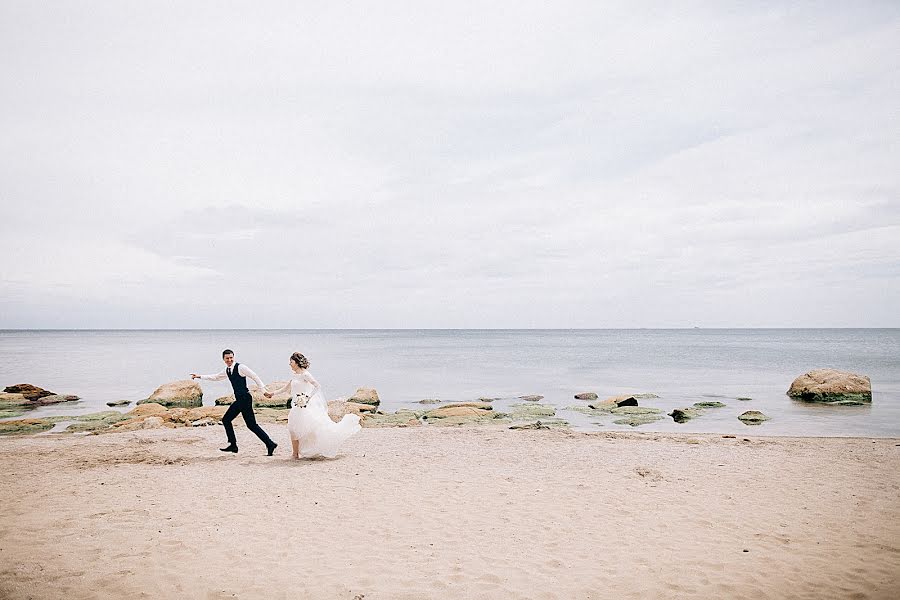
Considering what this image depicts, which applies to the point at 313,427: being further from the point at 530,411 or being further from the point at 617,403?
the point at 617,403

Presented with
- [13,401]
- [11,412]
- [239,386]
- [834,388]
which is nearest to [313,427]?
[239,386]

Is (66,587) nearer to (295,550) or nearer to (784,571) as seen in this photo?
(295,550)

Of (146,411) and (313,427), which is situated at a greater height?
(313,427)

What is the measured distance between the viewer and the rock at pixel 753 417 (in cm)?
2252

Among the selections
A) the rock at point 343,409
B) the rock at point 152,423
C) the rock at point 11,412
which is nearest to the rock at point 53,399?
the rock at point 11,412

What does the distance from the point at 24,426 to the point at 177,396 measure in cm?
797

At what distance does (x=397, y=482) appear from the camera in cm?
1045

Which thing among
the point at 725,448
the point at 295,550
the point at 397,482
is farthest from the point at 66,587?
the point at 725,448

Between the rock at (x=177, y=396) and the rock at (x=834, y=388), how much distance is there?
3368 cm

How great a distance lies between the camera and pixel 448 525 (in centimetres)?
798

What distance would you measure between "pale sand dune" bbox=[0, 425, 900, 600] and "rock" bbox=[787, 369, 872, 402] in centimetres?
1754

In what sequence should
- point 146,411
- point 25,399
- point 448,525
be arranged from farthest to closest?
1. point 25,399
2. point 146,411
3. point 448,525

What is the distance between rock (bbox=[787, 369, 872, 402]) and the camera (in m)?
27.5

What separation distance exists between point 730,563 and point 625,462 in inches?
234
